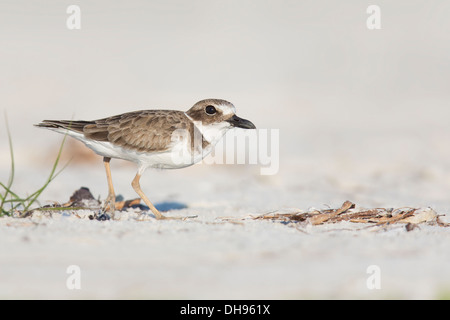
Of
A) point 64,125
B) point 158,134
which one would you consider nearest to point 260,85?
point 64,125

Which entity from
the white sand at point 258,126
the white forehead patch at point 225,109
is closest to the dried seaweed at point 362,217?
the white sand at point 258,126

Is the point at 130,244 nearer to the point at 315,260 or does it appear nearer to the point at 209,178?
the point at 315,260

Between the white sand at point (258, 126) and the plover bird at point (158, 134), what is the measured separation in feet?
2.04

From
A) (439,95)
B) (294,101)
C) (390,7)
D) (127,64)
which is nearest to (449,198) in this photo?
(294,101)

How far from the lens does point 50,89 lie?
1770 centimetres

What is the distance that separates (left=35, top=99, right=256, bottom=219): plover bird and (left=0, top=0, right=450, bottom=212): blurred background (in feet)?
2.22

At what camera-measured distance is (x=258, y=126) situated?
13.9 meters

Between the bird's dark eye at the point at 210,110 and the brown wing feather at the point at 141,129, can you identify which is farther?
the bird's dark eye at the point at 210,110

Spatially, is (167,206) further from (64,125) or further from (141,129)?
(64,125)

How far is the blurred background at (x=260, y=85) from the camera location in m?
8.87

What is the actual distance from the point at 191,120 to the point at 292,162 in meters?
4.70

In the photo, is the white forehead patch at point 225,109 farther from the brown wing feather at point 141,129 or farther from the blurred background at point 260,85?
the blurred background at point 260,85

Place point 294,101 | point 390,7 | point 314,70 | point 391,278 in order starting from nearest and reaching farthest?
1. point 391,278
2. point 294,101
3. point 314,70
4. point 390,7

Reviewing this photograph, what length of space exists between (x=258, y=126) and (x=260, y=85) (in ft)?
14.2
